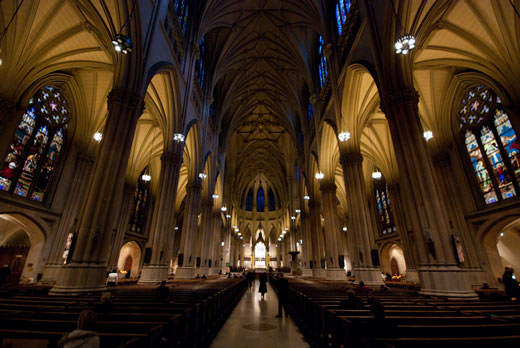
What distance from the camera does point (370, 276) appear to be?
34.9 ft

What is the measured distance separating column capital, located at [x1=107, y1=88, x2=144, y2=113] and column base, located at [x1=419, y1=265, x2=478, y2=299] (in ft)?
35.8

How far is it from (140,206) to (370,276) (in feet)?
73.0

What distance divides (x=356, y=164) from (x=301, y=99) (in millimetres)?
13664

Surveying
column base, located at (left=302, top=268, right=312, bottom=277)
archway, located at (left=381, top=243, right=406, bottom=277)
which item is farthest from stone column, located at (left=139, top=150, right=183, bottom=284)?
archway, located at (left=381, top=243, right=406, bottom=277)

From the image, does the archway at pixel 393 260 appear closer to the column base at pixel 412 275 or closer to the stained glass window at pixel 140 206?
the column base at pixel 412 275

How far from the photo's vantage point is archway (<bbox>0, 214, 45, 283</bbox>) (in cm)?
1279

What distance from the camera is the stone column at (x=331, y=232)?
51.0 feet

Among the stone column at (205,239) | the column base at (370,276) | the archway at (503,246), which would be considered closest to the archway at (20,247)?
the stone column at (205,239)

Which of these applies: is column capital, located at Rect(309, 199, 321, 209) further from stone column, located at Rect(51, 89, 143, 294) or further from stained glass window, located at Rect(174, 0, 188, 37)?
stone column, located at Rect(51, 89, 143, 294)

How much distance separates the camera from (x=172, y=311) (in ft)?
12.1

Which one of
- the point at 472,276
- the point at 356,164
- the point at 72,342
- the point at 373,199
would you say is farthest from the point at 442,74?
the point at 72,342

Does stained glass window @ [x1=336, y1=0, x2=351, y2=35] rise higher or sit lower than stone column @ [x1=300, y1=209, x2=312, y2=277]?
higher

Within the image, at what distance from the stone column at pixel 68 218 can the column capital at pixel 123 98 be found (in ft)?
31.6

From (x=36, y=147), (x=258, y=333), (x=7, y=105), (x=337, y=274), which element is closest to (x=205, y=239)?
(x=337, y=274)
